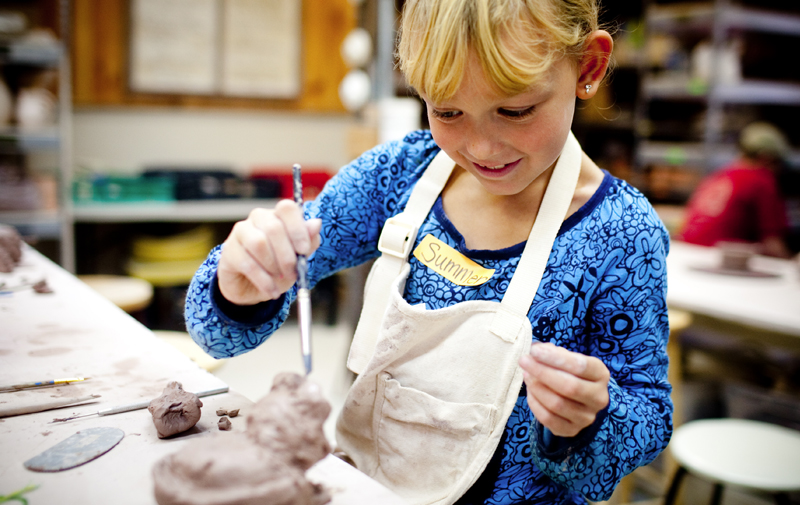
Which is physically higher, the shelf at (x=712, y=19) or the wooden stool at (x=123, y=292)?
the shelf at (x=712, y=19)

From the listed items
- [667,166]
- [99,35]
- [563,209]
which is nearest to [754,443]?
[563,209]

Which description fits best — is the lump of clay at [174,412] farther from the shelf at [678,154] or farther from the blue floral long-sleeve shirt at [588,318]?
the shelf at [678,154]

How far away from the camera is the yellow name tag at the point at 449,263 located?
1.07 meters

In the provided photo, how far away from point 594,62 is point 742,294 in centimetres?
165

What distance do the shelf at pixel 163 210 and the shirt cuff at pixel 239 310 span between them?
130 inches

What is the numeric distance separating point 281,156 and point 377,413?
13.9 feet

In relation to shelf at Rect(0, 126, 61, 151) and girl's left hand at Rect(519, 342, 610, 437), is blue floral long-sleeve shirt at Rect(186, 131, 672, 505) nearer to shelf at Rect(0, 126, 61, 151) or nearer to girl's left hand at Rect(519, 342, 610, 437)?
girl's left hand at Rect(519, 342, 610, 437)

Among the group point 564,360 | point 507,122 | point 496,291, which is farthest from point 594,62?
point 564,360

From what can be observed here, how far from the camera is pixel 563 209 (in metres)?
1.06

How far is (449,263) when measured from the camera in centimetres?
110

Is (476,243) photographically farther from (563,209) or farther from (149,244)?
(149,244)

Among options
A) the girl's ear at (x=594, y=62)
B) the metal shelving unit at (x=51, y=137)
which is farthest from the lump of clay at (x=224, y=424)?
the metal shelving unit at (x=51, y=137)

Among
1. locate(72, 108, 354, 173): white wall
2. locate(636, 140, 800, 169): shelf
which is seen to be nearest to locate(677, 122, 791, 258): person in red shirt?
locate(636, 140, 800, 169): shelf

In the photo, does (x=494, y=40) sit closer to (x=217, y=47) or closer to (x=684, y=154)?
(x=217, y=47)
